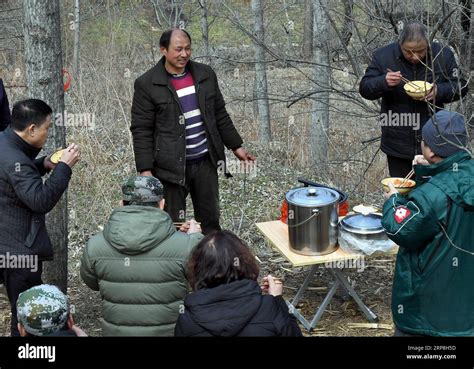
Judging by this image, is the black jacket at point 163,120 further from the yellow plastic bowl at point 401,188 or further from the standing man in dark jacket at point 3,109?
the yellow plastic bowl at point 401,188

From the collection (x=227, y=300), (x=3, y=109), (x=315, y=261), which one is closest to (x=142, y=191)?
(x=227, y=300)

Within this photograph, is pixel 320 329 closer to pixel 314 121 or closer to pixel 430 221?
pixel 430 221

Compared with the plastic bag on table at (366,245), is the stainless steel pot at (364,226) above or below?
above

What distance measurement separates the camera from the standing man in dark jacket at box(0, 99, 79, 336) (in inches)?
147

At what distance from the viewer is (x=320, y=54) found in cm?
832

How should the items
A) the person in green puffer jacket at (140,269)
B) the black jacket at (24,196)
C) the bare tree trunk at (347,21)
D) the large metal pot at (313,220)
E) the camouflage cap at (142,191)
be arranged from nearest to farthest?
the person in green puffer jacket at (140,269) < the camouflage cap at (142,191) < the black jacket at (24,196) < the large metal pot at (313,220) < the bare tree trunk at (347,21)

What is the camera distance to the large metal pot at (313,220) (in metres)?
4.28

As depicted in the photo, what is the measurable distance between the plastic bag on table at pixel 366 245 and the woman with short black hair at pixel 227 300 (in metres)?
1.61

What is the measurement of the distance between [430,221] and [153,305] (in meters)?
1.48

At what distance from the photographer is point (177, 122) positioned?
16.5ft

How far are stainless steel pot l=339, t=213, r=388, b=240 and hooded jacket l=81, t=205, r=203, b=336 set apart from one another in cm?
132

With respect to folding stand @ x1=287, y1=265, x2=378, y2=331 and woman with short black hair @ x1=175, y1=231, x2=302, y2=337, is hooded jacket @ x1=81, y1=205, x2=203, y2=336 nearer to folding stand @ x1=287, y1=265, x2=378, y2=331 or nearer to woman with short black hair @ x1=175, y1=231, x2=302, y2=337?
woman with short black hair @ x1=175, y1=231, x2=302, y2=337

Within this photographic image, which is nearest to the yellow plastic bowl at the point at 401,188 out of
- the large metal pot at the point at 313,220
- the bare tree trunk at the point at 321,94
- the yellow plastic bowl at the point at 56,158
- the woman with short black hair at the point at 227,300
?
the large metal pot at the point at 313,220
